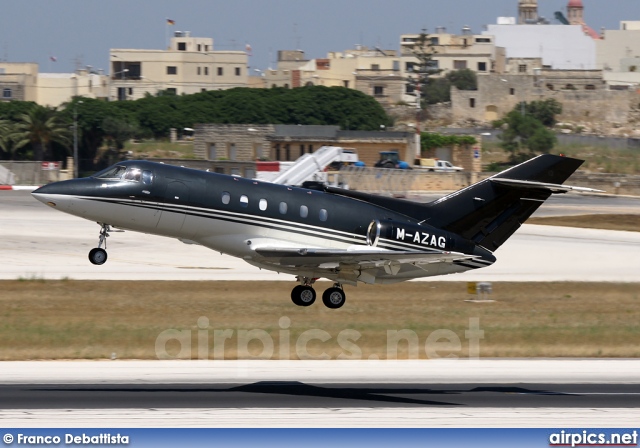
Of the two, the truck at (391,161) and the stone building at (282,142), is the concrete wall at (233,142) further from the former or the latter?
the truck at (391,161)

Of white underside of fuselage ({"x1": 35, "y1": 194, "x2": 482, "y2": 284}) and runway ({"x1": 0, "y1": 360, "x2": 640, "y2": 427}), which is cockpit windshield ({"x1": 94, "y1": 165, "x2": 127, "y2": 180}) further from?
runway ({"x1": 0, "y1": 360, "x2": 640, "y2": 427})

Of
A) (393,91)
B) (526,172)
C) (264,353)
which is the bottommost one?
(264,353)

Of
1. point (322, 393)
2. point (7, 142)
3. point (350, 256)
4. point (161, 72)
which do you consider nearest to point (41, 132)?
point (7, 142)

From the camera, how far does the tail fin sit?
34.3 meters

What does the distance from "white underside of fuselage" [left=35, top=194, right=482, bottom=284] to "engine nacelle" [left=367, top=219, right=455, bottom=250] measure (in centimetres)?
20

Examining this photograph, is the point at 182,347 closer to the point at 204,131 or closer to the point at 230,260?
the point at 230,260

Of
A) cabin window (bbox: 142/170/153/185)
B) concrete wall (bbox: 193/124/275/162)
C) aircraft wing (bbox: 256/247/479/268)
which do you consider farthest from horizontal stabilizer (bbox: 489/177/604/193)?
concrete wall (bbox: 193/124/275/162)

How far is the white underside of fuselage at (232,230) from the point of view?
30.1m

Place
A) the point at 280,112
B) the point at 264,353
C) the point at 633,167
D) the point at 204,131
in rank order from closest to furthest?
1. the point at 264,353
2. the point at 204,131
3. the point at 633,167
4. the point at 280,112

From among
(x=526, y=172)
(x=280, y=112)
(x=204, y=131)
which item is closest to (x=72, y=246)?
(x=526, y=172)

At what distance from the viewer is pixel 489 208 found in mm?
34594

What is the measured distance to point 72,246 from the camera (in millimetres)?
62562

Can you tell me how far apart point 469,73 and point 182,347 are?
6528 inches

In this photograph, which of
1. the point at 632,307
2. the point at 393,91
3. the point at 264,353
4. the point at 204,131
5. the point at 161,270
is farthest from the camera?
the point at 393,91
